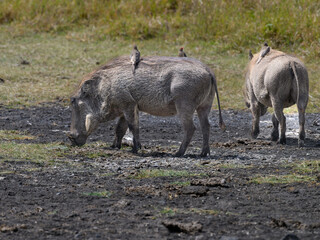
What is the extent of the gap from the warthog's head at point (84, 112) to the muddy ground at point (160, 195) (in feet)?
0.49

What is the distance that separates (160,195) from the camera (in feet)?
16.8

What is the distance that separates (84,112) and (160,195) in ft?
9.39

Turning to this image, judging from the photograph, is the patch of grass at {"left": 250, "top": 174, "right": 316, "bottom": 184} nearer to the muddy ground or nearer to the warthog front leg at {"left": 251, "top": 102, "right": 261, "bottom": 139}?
the muddy ground

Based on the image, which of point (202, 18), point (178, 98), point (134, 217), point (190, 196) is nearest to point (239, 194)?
point (190, 196)

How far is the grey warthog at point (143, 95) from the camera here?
23.0 ft

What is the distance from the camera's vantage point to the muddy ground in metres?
4.19

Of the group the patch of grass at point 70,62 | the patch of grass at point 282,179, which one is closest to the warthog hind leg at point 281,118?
Answer: the patch of grass at point 70,62

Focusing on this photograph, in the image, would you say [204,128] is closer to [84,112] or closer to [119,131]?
[119,131]

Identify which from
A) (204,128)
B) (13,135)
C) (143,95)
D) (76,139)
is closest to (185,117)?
(204,128)

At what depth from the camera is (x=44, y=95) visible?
10.6 metres

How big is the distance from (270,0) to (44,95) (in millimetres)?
5827

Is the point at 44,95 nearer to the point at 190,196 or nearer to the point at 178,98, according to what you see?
the point at 178,98

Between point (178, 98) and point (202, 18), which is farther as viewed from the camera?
point (202, 18)

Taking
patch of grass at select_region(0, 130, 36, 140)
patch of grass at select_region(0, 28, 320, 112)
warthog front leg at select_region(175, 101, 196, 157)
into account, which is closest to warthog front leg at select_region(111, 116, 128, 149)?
warthog front leg at select_region(175, 101, 196, 157)
